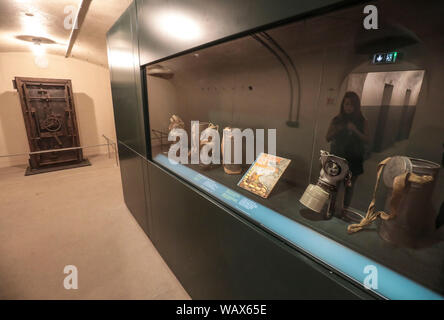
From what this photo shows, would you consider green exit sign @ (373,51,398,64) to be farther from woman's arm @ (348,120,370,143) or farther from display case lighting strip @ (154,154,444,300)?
display case lighting strip @ (154,154,444,300)

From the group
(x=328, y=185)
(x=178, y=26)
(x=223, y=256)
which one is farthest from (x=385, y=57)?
(x=223, y=256)

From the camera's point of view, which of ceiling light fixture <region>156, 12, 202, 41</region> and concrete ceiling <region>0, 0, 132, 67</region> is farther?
concrete ceiling <region>0, 0, 132, 67</region>

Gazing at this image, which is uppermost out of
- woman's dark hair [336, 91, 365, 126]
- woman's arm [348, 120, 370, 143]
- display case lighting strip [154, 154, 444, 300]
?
woman's dark hair [336, 91, 365, 126]

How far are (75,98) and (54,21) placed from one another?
2.50m

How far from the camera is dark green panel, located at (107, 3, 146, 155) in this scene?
1.47 metres

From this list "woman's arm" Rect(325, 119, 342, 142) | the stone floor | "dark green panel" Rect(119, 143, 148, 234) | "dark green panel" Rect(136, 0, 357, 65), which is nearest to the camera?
"dark green panel" Rect(136, 0, 357, 65)

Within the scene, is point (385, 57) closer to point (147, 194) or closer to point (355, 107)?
point (355, 107)

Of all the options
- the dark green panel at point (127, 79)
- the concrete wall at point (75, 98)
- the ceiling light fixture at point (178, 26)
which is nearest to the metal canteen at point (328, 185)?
the ceiling light fixture at point (178, 26)

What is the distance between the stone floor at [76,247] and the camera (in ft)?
4.69

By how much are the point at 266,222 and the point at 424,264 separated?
0.43m

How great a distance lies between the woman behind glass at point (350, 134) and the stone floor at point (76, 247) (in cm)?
134
